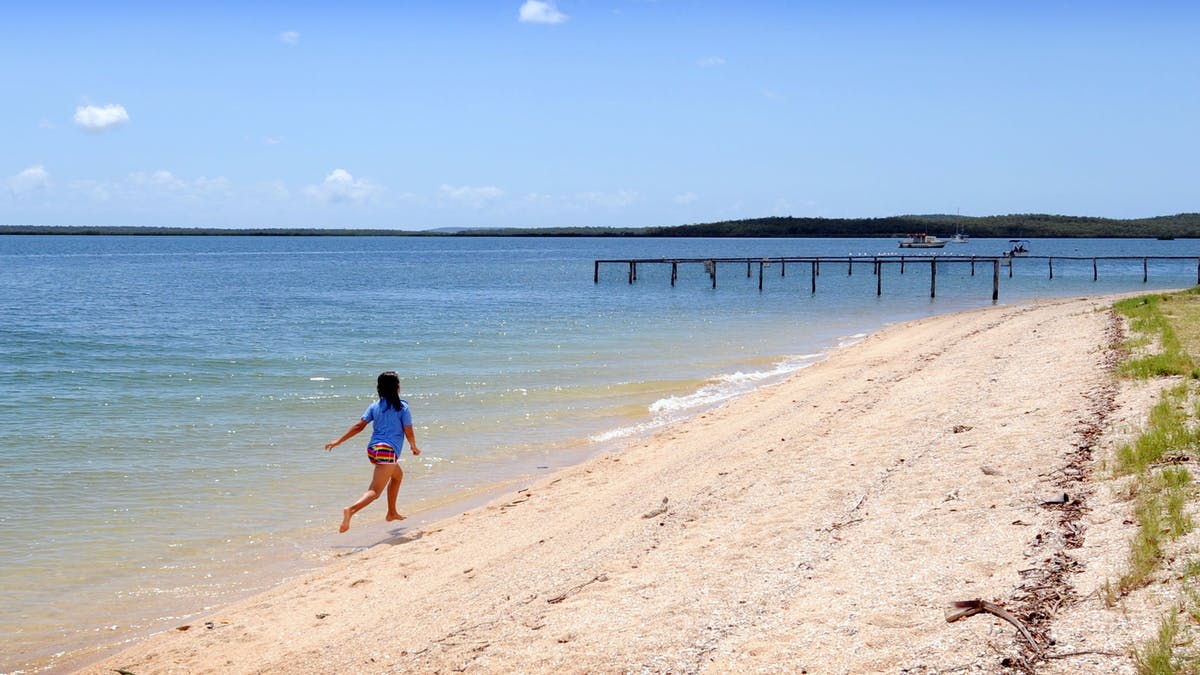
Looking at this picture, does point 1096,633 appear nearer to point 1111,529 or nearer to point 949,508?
point 1111,529

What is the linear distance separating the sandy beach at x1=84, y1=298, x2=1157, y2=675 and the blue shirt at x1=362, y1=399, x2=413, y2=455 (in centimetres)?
101

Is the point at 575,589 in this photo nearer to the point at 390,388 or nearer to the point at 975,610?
the point at 975,610

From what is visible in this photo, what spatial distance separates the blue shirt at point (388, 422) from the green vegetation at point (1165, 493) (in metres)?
6.39

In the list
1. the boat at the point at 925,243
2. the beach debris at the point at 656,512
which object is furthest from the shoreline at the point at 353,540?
the boat at the point at 925,243

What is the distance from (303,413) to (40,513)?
6259mm

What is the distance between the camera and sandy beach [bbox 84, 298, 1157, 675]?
4938 millimetres

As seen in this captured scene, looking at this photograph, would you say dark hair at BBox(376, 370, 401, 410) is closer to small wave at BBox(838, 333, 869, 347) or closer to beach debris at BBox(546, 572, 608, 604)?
beach debris at BBox(546, 572, 608, 604)

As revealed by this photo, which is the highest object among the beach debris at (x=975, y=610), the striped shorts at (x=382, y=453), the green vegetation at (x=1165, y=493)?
the green vegetation at (x=1165, y=493)

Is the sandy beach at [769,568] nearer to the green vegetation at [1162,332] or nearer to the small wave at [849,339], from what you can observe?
the green vegetation at [1162,332]

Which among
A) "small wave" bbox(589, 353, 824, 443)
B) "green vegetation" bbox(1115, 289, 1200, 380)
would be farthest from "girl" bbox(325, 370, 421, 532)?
"green vegetation" bbox(1115, 289, 1200, 380)

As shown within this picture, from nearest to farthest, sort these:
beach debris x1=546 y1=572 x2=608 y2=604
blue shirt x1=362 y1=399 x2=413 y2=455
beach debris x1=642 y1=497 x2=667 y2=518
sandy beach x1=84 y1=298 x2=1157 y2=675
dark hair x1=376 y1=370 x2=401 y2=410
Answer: sandy beach x1=84 y1=298 x2=1157 y2=675 < beach debris x1=546 y1=572 x2=608 y2=604 < beach debris x1=642 y1=497 x2=667 y2=518 < dark hair x1=376 y1=370 x2=401 y2=410 < blue shirt x1=362 y1=399 x2=413 y2=455

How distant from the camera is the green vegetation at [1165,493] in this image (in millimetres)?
4148

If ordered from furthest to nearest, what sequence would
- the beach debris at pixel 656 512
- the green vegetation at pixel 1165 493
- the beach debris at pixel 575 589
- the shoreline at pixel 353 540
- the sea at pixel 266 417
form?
the sea at pixel 266 417, the beach debris at pixel 656 512, the shoreline at pixel 353 540, the beach debris at pixel 575 589, the green vegetation at pixel 1165 493

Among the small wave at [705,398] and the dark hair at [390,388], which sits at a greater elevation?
the dark hair at [390,388]
